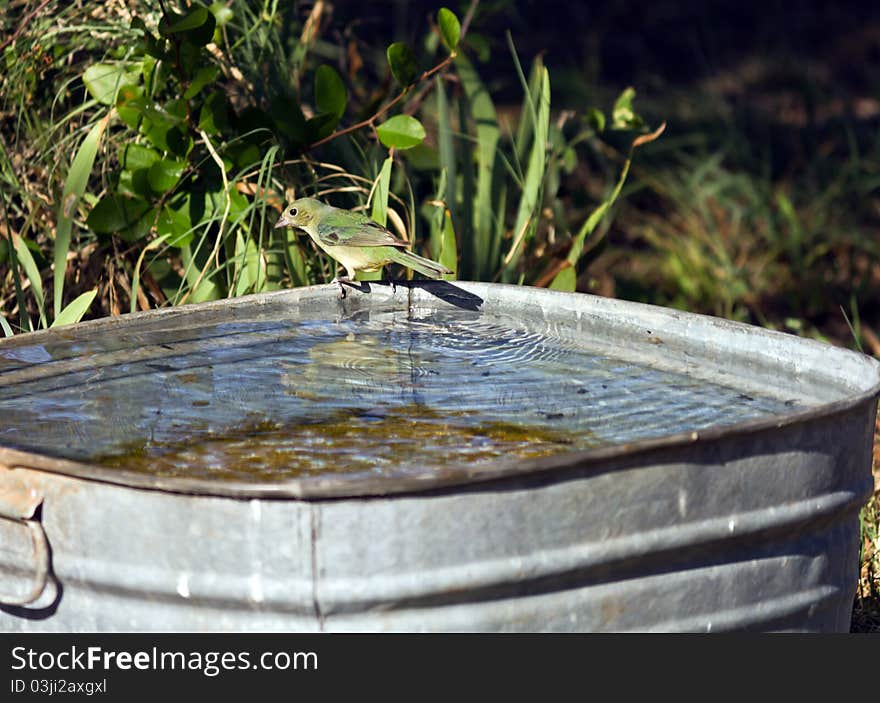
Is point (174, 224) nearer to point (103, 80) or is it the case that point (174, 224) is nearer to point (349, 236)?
point (103, 80)

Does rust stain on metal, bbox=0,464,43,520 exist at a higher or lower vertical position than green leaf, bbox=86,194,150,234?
lower

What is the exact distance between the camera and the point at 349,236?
3.15 m

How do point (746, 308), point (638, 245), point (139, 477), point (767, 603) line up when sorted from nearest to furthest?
point (139, 477)
point (767, 603)
point (746, 308)
point (638, 245)

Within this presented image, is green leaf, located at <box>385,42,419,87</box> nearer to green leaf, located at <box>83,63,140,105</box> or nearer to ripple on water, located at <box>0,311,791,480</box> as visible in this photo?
green leaf, located at <box>83,63,140,105</box>

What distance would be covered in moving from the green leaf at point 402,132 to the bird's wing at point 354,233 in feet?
0.99

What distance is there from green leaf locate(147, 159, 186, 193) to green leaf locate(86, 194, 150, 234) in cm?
7

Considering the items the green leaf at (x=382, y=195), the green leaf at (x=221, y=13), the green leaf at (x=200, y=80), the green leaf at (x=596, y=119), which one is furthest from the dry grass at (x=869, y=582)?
the green leaf at (x=221, y=13)

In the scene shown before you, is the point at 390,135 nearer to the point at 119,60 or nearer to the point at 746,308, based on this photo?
the point at 119,60

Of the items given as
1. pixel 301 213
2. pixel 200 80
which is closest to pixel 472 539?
pixel 301 213

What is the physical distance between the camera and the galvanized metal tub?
63.9 inches

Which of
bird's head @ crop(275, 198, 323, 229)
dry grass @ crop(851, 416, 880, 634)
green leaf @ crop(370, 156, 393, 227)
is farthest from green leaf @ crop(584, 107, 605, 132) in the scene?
dry grass @ crop(851, 416, 880, 634)
